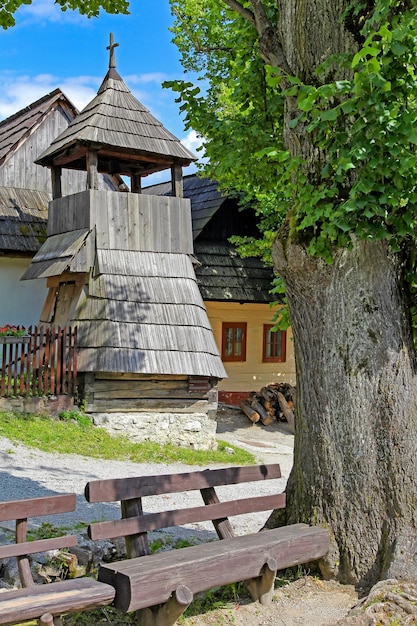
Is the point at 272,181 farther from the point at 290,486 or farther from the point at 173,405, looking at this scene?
the point at 173,405

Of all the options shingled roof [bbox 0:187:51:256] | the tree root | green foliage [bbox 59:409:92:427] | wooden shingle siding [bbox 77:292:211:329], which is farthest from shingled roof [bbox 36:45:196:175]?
the tree root

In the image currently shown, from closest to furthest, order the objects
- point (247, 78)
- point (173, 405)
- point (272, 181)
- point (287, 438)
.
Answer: point (247, 78), point (272, 181), point (173, 405), point (287, 438)

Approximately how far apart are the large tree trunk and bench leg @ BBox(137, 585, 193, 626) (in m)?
1.62

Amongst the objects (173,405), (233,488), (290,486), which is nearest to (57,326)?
(173,405)

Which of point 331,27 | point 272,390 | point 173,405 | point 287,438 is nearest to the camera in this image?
point 331,27

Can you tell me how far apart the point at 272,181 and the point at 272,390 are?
1174 centimetres

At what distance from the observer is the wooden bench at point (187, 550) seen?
198 inches

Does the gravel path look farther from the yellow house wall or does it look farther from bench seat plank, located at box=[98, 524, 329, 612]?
the yellow house wall

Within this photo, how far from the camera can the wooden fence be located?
13.9m

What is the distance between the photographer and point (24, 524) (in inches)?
207

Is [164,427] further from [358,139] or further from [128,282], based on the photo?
[358,139]

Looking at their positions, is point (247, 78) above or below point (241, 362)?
above

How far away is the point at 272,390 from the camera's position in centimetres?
1997

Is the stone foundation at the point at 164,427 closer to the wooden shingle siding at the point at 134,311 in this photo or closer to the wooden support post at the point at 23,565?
the wooden shingle siding at the point at 134,311
